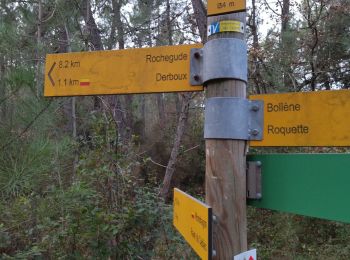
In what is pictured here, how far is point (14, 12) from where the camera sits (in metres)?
5.90

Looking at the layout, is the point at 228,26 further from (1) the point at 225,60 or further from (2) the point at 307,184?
(2) the point at 307,184

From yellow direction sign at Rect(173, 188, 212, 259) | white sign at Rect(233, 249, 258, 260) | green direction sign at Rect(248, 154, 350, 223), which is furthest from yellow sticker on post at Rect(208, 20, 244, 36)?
white sign at Rect(233, 249, 258, 260)

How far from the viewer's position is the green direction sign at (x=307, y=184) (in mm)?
1441

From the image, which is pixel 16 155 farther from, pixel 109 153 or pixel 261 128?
pixel 109 153

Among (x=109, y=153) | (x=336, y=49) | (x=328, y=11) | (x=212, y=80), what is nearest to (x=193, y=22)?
(x=328, y=11)

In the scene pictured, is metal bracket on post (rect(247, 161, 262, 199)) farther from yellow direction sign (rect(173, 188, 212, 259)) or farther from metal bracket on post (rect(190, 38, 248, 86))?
metal bracket on post (rect(190, 38, 248, 86))

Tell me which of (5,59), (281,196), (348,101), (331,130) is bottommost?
(281,196)

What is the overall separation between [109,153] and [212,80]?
2.74 metres

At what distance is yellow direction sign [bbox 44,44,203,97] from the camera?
71.6 inches

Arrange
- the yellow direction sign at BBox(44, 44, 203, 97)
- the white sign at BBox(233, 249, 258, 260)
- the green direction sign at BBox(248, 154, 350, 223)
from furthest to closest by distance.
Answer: the yellow direction sign at BBox(44, 44, 203, 97)
the white sign at BBox(233, 249, 258, 260)
the green direction sign at BBox(248, 154, 350, 223)

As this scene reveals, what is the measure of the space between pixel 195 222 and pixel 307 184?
473 mm

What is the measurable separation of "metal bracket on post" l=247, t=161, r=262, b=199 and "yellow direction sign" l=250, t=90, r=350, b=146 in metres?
0.09

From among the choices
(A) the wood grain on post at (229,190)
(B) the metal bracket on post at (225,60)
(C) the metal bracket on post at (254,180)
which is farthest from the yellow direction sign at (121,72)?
(C) the metal bracket on post at (254,180)

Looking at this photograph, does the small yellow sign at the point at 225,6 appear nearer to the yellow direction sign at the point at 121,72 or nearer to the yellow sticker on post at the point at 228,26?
the yellow sticker on post at the point at 228,26
